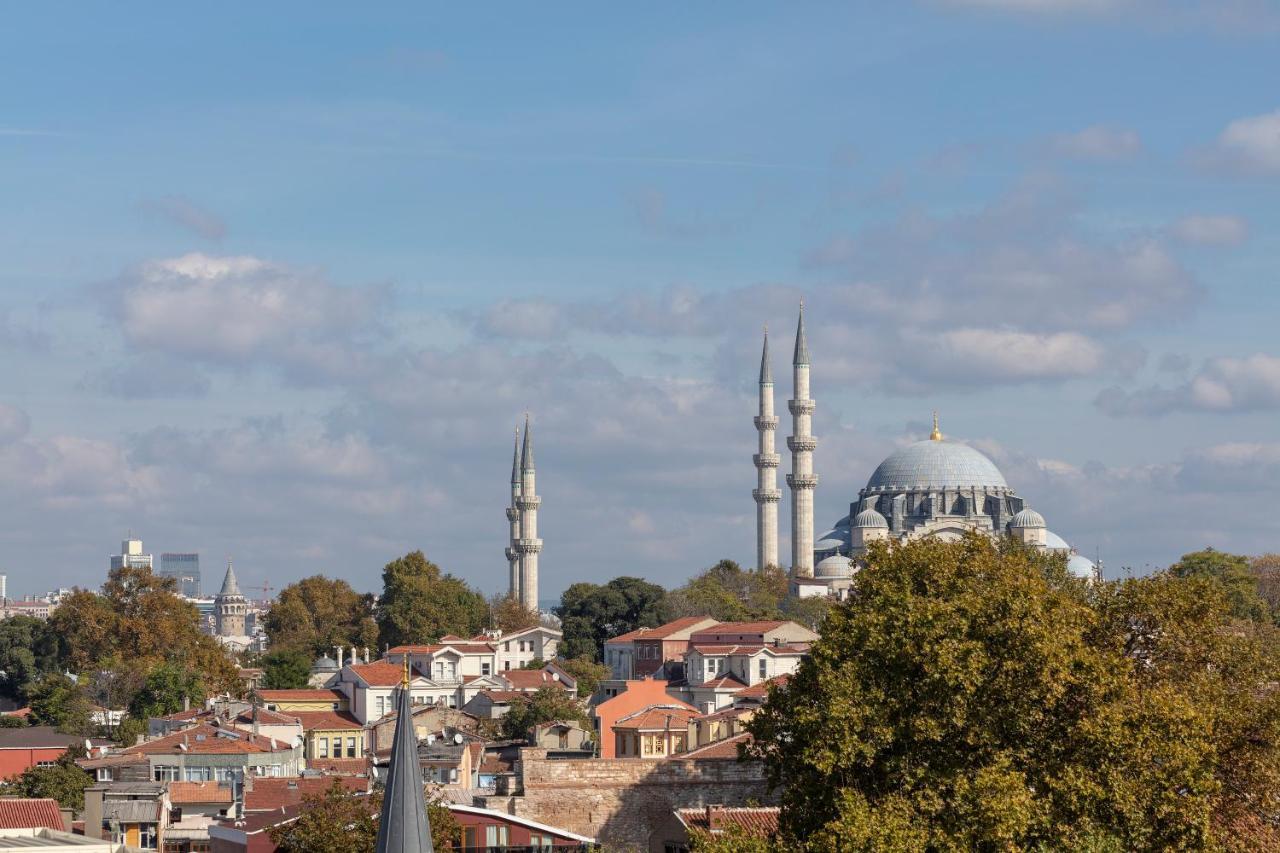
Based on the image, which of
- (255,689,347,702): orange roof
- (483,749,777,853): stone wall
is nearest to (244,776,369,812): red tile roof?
(483,749,777,853): stone wall

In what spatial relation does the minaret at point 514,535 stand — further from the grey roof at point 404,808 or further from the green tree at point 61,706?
the grey roof at point 404,808

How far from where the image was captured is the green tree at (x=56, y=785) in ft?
125

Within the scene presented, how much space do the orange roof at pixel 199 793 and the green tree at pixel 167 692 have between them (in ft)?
75.3

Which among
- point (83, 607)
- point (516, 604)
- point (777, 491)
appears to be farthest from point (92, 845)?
point (777, 491)

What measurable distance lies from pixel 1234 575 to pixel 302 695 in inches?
1384

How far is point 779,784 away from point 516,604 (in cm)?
7223

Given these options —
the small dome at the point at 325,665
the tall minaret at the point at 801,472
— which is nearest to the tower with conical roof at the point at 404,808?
the small dome at the point at 325,665

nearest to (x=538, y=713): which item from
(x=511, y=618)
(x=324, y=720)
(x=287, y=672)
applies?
(x=324, y=720)

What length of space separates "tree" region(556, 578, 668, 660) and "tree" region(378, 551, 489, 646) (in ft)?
18.4

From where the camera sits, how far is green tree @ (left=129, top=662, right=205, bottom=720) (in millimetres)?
61812

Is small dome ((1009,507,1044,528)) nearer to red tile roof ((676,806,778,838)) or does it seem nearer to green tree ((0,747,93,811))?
green tree ((0,747,93,811))

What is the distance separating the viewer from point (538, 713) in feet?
166

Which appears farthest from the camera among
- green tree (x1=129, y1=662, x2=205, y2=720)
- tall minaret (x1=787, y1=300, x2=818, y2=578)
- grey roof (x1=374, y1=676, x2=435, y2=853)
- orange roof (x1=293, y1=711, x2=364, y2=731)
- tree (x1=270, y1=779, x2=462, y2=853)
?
tall minaret (x1=787, y1=300, x2=818, y2=578)

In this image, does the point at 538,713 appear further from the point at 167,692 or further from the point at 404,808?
the point at 404,808
